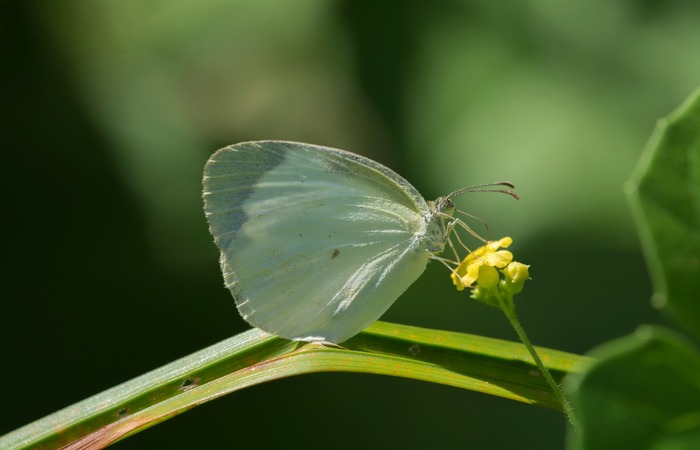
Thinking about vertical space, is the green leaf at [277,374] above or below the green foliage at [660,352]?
below

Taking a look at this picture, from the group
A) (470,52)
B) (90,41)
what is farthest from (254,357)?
(90,41)

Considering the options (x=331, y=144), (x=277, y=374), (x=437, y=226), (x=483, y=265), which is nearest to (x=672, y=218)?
(x=483, y=265)

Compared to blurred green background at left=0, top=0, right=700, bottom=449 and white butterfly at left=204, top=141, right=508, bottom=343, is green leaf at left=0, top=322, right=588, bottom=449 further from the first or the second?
blurred green background at left=0, top=0, right=700, bottom=449

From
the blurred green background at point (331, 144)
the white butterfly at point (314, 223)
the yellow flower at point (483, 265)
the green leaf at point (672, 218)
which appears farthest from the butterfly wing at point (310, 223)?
the green leaf at point (672, 218)

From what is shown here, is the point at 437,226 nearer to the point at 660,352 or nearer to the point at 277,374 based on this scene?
the point at 277,374

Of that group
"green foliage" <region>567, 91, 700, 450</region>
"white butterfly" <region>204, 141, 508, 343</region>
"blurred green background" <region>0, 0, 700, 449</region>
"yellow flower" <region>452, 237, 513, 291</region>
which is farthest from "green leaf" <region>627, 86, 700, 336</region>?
"blurred green background" <region>0, 0, 700, 449</region>

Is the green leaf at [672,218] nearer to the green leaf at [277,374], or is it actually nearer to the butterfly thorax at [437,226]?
the green leaf at [277,374]
